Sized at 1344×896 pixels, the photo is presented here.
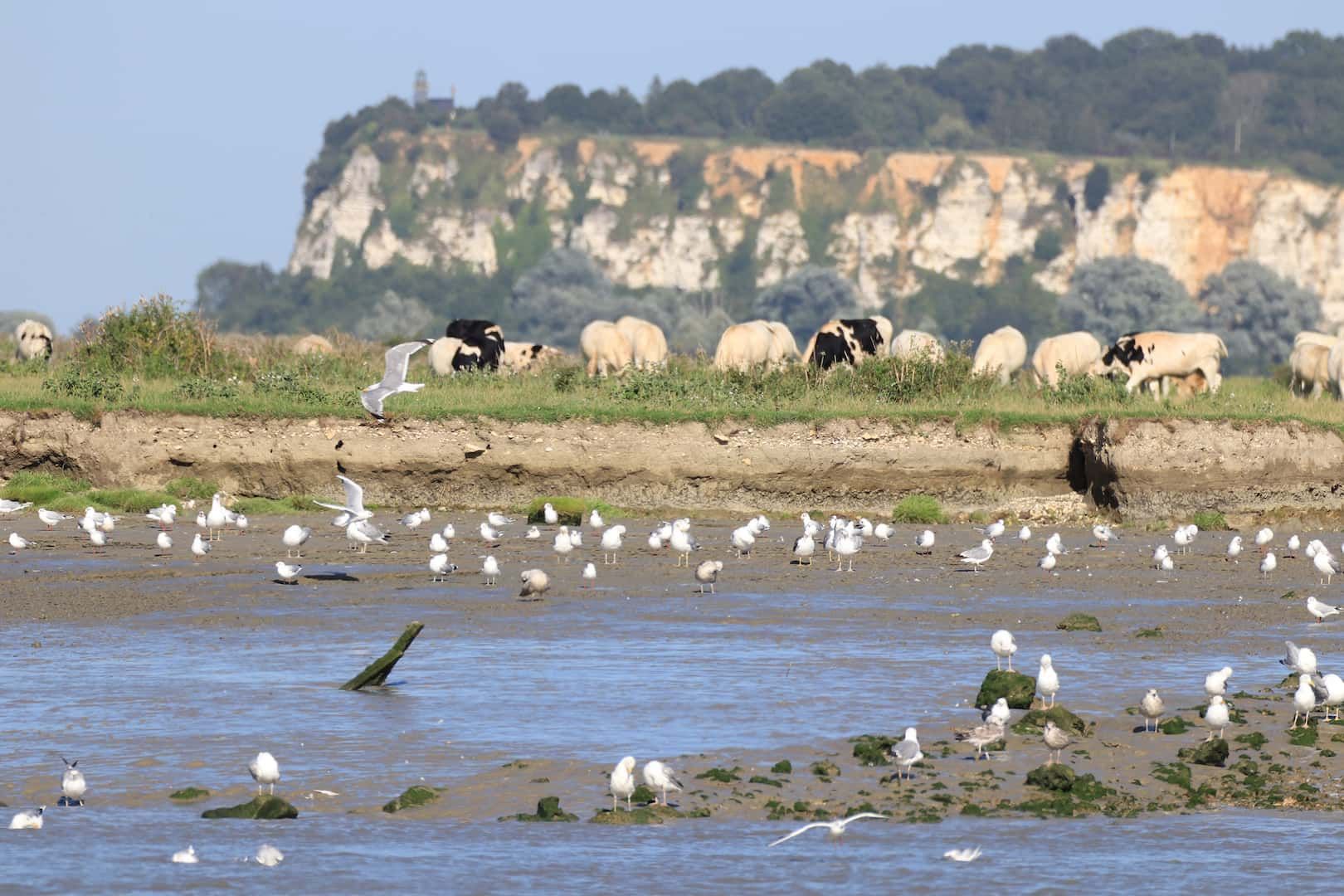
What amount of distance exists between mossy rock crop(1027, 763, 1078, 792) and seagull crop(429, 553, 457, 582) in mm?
10009

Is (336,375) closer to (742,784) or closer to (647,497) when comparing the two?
(647,497)

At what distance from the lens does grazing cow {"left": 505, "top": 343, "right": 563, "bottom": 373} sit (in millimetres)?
39812

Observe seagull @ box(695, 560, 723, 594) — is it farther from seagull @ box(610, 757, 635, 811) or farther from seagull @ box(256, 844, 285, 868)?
seagull @ box(256, 844, 285, 868)

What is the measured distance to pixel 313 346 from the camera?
4009 centimetres

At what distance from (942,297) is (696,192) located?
909 inches

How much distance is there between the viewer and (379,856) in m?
10.0

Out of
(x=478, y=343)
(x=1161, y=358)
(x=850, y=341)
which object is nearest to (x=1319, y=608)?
(x=1161, y=358)

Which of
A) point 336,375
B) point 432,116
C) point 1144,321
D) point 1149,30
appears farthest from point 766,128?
point 336,375

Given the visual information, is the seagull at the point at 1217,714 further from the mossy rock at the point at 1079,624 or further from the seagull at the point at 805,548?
the seagull at the point at 805,548

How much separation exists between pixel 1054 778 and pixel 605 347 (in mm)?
29202

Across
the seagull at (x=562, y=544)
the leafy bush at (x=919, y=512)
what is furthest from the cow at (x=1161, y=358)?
the seagull at (x=562, y=544)

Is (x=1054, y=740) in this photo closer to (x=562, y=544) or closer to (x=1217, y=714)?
(x=1217, y=714)

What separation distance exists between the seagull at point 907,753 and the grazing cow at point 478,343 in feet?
86.6

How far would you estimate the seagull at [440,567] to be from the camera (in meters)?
20.4
